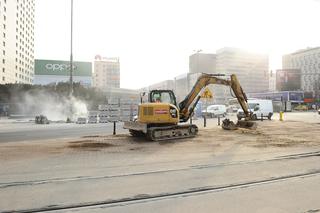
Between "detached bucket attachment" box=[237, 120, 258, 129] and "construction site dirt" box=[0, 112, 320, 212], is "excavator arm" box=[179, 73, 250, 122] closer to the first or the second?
"detached bucket attachment" box=[237, 120, 258, 129]

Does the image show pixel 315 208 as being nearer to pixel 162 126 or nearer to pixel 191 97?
pixel 162 126

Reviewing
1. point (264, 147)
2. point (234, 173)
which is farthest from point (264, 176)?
point (264, 147)

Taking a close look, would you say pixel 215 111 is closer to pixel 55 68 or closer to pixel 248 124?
pixel 248 124

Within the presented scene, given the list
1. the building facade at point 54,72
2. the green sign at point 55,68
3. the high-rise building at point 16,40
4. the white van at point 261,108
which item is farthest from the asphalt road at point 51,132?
the green sign at point 55,68

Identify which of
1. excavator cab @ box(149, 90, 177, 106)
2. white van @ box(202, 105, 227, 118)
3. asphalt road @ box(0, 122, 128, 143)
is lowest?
asphalt road @ box(0, 122, 128, 143)

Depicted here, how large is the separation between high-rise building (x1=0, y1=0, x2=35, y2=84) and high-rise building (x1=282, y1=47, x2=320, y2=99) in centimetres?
9699

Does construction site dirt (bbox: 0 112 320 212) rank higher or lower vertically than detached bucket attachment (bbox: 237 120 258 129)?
lower

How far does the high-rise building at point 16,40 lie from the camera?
104875mm

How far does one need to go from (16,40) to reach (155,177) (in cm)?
12425

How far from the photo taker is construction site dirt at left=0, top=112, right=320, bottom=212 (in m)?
6.18

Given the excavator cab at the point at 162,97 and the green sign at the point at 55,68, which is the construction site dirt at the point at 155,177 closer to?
the excavator cab at the point at 162,97

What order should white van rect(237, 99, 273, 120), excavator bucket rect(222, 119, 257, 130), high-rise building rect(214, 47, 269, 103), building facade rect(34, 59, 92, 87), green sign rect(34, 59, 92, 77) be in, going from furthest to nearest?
high-rise building rect(214, 47, 269, 103), green sign rect(34, 59, 92, 77), building facade rect(34, 59, 92, 87), white van rect(237, 99, 273, 120), excavator bucket rect(222, 119, 257, 130)

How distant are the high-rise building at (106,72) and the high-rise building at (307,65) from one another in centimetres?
8050

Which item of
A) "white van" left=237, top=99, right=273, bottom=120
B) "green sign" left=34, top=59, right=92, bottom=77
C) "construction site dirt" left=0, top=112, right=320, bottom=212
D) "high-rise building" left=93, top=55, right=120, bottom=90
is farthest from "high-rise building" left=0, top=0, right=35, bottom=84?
"construction site dirt" left=0, top=112, right=320, bottom=212
